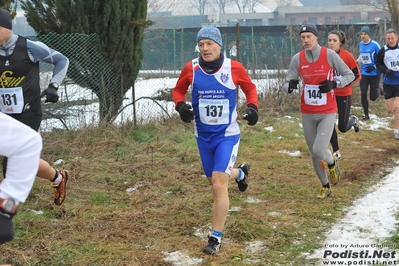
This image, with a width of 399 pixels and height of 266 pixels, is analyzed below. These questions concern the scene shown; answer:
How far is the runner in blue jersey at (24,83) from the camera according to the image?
5828 millimetres

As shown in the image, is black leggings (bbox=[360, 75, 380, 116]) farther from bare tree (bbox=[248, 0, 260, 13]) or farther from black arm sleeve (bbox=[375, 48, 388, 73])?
bare tree (bbox=[248, 0, 260, 13])

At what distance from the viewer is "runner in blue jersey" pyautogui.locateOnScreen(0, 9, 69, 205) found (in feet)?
19.1

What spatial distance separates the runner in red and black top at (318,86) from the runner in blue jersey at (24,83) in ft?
9.00

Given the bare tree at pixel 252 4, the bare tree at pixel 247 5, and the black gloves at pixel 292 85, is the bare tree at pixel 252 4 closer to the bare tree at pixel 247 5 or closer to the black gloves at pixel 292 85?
the bare tree at pixel 247 5

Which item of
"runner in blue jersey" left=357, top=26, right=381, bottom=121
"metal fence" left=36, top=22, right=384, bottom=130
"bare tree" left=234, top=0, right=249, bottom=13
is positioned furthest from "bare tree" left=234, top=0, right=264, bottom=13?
"runner in blue jersey" left=357, top=26, right=381, bottom=121

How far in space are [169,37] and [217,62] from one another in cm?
1580

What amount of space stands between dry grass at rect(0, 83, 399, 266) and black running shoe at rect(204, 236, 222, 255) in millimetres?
69

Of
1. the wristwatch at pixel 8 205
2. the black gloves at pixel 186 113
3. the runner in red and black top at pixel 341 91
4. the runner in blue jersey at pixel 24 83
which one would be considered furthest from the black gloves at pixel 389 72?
the wristwatch at pixel 8 205

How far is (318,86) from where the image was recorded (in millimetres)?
6918

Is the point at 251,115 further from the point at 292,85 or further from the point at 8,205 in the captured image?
the point at 8,205

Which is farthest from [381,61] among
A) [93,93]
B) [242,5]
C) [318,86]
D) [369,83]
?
[242,5]

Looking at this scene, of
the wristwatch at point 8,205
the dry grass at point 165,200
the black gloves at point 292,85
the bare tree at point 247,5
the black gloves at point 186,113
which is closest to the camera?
the wristwatch at point 8,205

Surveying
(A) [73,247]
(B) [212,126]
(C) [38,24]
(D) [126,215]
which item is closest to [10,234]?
(A) [73,247]

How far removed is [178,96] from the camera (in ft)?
19.2
